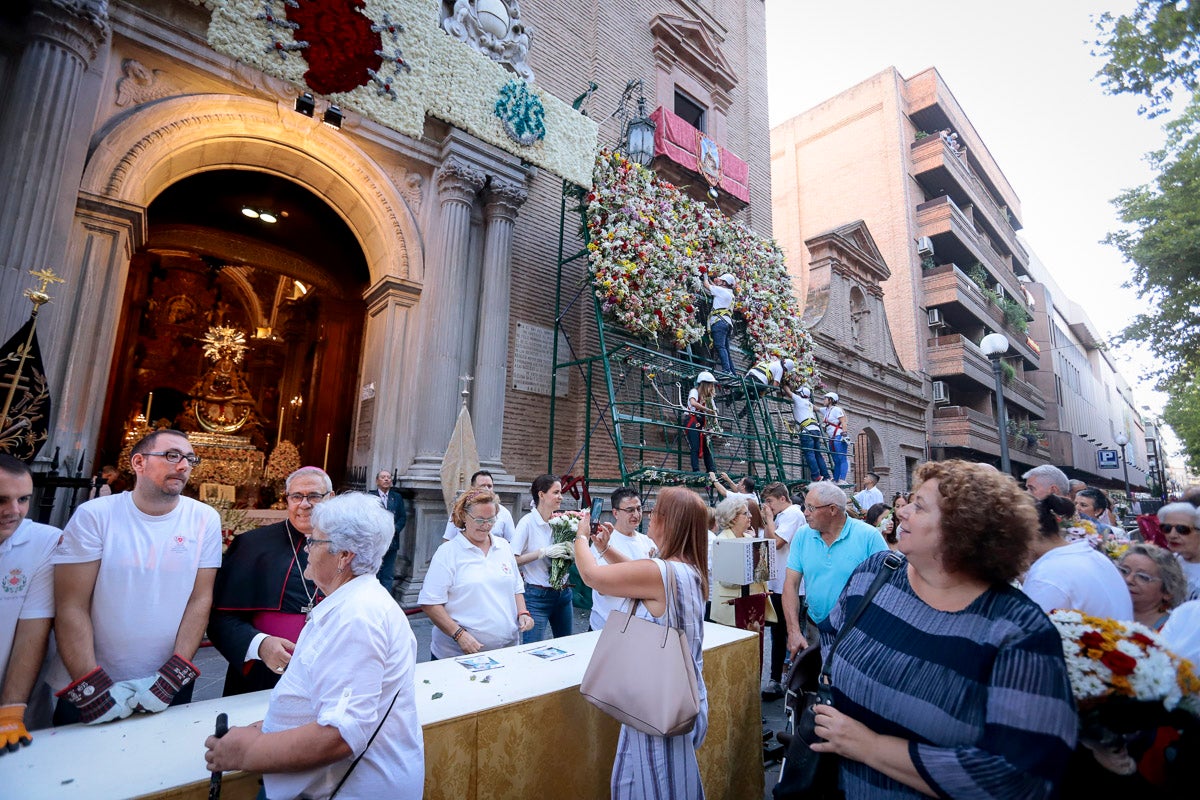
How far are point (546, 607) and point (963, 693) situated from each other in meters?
3.62

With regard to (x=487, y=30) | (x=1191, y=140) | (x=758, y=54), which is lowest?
(x=487, y=30)

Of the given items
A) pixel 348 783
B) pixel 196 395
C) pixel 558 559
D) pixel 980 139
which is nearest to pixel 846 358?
pixel 558 559

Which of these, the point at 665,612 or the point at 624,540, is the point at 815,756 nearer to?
the point at 665,612

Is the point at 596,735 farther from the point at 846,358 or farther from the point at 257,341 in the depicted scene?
the point at 846,358

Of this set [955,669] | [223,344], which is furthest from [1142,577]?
[223,344]

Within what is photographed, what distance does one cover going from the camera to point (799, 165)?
1113 inches

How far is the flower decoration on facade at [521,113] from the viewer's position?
8.63 m

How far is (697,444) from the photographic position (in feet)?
35.9

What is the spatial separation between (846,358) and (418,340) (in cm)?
1411

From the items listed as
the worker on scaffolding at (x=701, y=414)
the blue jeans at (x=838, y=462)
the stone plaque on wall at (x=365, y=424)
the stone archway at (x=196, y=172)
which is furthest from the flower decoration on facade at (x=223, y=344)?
the blue jeans at (x=838, y=462)

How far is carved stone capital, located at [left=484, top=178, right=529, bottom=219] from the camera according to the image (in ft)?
30.3

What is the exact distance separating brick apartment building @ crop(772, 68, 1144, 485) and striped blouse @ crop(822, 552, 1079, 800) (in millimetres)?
22880

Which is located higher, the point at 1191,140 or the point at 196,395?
the point at 1191,140

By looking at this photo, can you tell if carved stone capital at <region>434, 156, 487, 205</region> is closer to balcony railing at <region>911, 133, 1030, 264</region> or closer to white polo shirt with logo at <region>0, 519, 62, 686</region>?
white polo shirt with logo at <region>0, 519, 62, 686</region>
